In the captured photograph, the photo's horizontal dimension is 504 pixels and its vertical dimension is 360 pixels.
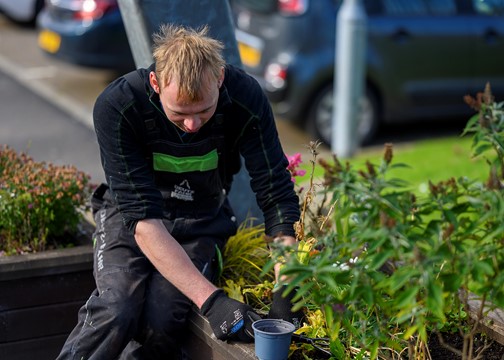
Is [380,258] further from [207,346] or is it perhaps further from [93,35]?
[93,35]

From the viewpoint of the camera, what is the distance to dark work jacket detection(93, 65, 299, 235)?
12.3 ft

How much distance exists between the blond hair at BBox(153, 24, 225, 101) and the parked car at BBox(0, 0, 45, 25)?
13127 mm

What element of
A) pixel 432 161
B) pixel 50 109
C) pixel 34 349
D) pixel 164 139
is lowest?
pixel 432 161

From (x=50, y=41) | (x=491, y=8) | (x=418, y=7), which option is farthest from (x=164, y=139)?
(x=50, y=41)

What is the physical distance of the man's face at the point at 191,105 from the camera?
3.52m

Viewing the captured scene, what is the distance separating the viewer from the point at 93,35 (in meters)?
11.4

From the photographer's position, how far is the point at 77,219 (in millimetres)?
4527

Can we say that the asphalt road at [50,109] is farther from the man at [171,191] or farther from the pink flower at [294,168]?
the man at [171,191]

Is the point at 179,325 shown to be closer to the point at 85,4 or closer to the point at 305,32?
the point at 305,32

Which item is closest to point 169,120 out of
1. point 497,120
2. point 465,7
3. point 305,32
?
point 497,120

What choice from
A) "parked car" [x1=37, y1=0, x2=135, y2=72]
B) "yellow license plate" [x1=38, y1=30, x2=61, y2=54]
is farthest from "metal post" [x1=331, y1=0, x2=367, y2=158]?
"yellow license plate" [x1=38, y1=30, x2=61, y2=54]

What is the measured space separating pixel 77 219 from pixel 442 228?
220 cm

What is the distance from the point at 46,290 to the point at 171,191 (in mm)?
766

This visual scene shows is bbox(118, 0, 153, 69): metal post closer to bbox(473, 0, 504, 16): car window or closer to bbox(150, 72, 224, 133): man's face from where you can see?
bbox(150, 72, 224, 133): man's face
